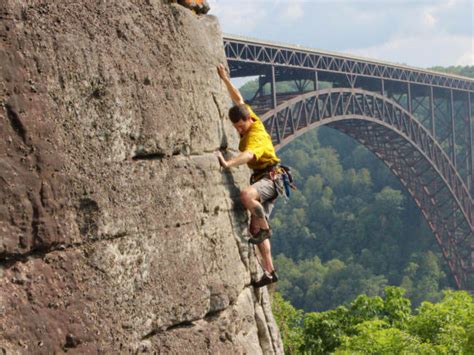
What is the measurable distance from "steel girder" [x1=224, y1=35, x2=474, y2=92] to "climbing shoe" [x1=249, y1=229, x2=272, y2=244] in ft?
47.0

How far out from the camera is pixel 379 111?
2677cm

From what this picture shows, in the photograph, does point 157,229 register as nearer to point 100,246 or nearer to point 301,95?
point 100,246

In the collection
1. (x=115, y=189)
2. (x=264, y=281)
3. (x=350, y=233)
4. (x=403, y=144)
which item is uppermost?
(x=350, y=233)

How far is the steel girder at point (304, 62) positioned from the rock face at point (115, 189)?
47.7ft

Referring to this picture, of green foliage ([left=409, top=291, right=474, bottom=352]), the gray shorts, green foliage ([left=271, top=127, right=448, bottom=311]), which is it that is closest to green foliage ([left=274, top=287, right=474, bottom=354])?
green foliage ([left=409, top=291, right=474, bottom=352])

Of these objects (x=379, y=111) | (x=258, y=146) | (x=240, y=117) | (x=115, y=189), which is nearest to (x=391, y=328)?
(x=258, y=146)

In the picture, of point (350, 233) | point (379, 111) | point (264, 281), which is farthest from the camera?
point (350, 233)

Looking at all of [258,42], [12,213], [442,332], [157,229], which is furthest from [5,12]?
[258,42]

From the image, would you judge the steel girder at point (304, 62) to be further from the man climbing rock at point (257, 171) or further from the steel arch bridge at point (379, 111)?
the man climbing rock at point (257, 171)

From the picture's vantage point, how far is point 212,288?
3.45 meters

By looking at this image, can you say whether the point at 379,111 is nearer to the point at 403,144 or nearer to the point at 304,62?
Result: the point at 403,144

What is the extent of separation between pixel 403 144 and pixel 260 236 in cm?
2687

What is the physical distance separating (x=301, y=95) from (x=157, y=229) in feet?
58.4

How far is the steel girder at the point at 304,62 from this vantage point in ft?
61.4
